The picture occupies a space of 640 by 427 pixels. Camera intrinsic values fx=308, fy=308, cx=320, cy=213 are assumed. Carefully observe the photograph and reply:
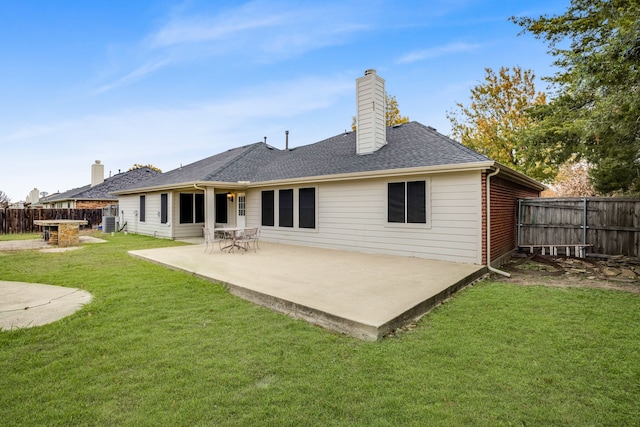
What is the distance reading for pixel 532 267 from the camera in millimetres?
7633

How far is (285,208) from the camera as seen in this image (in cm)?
1105

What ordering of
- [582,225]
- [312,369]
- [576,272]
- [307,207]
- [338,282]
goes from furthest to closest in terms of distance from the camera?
[307,207], [582,225], [576,272], [338,282], [312,369]

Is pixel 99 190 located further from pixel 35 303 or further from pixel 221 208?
pixel 35 303

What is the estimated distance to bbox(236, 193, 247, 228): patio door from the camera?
12695 millimetres

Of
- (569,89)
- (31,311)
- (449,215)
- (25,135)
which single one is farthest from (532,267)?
(25,135)

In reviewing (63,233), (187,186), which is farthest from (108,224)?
(187,186)

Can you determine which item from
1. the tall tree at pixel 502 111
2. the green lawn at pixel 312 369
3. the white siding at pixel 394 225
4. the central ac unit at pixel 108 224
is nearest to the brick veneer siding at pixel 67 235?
the central ac unit at pixel 108 224

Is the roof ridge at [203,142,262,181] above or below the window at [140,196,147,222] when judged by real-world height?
above

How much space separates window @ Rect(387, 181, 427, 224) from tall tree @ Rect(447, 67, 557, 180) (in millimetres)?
14568

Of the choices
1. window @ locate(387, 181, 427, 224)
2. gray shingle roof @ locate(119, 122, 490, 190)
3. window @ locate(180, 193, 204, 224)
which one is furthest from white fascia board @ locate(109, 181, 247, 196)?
window @ locate(387, 181, 427, 224)

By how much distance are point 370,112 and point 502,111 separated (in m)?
15.4

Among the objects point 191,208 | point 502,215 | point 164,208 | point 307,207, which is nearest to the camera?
point 502,215

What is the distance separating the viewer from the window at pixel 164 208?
1345 centimetres

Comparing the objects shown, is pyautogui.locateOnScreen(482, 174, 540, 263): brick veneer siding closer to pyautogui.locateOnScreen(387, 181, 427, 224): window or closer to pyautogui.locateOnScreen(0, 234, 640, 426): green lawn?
pyautogui.locateOnScreen(387, 181, 427, 224): window
